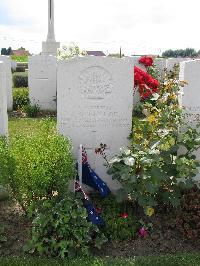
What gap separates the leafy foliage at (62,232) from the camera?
3918 mm

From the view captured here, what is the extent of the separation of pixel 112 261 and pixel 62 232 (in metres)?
0.55

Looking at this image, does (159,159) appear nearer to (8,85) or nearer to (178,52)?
(8,85)

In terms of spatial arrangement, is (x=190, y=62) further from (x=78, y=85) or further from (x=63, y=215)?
(x=63, y=215)

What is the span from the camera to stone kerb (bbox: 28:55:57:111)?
1066cm

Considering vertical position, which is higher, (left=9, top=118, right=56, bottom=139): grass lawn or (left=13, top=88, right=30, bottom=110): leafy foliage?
(left=13, top=88, right=30, bottom=110): leafy foliage

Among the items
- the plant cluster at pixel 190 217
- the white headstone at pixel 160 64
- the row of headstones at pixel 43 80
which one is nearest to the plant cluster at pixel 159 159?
the plant cluster at pixel 190 217

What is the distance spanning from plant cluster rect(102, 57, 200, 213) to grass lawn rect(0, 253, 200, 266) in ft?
1.65

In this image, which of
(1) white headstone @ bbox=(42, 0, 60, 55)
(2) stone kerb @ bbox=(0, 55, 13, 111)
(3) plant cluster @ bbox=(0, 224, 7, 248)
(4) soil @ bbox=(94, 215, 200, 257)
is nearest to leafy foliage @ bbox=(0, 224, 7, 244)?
(3) plant cluster @ bbox=(0, 224, 7, 248)

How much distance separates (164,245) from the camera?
4.16m

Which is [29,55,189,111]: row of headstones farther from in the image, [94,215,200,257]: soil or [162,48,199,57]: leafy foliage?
[162,48,199,57]: leafy foliage

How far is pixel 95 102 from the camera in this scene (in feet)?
15.8

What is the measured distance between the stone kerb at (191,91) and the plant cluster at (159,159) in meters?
0.17

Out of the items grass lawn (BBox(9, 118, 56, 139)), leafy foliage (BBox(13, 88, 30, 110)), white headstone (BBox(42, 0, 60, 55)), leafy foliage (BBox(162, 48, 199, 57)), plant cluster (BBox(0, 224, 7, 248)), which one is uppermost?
leafy foliage (BBox(162, 48, 199, 57))

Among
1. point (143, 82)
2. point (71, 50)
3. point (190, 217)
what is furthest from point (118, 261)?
point (71, 50)
